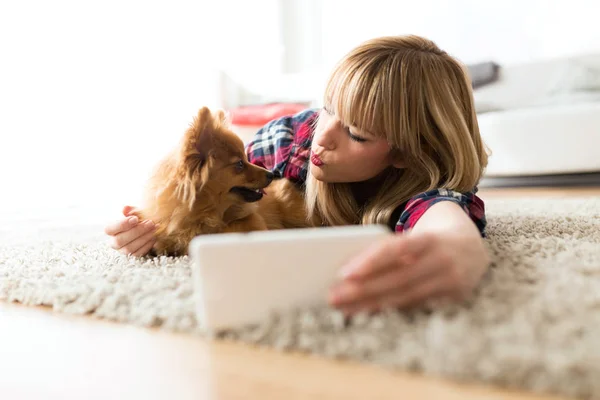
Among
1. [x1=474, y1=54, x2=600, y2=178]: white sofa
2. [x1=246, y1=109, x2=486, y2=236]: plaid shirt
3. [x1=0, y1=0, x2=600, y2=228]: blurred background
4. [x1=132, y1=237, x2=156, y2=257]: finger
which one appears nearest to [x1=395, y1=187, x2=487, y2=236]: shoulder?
[x1=246, y1=109, x2=486, y2=236]: plaid shirt

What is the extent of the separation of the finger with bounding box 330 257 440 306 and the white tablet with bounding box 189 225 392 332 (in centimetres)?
5

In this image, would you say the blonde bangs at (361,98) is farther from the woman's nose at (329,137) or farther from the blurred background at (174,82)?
the blurred background at (174,82)

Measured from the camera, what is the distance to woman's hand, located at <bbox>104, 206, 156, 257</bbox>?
1.22 m

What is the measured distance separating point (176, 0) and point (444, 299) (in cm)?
382

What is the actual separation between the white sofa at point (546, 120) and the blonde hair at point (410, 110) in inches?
73.8

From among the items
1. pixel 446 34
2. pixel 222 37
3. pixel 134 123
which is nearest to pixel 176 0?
pixel 222 37

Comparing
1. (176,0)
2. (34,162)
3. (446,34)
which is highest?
(176,0)

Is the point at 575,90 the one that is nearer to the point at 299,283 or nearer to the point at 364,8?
the point at 364,8

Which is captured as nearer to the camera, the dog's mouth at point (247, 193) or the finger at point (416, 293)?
the finger at point (416, 293)

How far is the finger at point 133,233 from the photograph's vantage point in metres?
1.22

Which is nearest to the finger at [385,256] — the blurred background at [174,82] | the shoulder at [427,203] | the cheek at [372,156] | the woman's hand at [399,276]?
the woman's hand at [399,276]

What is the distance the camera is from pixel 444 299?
72 cm

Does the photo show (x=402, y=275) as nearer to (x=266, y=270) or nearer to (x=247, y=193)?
(x=266, y=270)

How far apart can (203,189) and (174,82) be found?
9.45 feet
